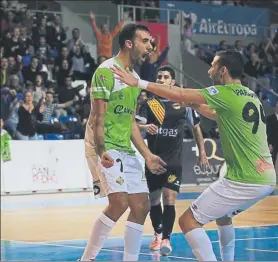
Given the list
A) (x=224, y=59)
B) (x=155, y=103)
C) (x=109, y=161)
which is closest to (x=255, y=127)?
(x=224, y=59)

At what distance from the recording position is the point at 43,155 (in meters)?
19.3

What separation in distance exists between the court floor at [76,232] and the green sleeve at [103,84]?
2591 mm

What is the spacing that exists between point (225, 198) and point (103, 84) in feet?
5.54

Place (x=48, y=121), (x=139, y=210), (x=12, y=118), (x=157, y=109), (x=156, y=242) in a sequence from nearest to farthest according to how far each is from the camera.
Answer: (x=139, y=210) < (x=156, y=242) < (x=157, y=109) < (x=12, y=118) < (x=48, y=121)

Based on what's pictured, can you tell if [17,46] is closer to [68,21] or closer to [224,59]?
[68,21]

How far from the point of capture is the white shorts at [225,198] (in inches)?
266

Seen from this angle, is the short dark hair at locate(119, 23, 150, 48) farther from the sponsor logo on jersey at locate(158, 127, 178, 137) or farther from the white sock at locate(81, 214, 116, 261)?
the sponsor logo on jersey at locate(158, 127, 178, 137)

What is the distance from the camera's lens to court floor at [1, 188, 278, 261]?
9.63 meters

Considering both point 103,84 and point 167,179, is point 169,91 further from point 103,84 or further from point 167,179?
point 167,179

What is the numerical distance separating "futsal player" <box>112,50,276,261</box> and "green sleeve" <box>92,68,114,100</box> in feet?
1.98

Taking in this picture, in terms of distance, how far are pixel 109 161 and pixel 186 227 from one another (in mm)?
1028

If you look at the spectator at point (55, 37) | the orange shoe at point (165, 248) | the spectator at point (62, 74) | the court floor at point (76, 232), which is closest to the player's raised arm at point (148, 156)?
the court floor at point (76, 232)

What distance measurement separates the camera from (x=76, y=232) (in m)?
12.1

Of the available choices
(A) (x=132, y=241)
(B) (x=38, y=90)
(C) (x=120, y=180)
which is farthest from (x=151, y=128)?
(B) (x=38, y=90)
